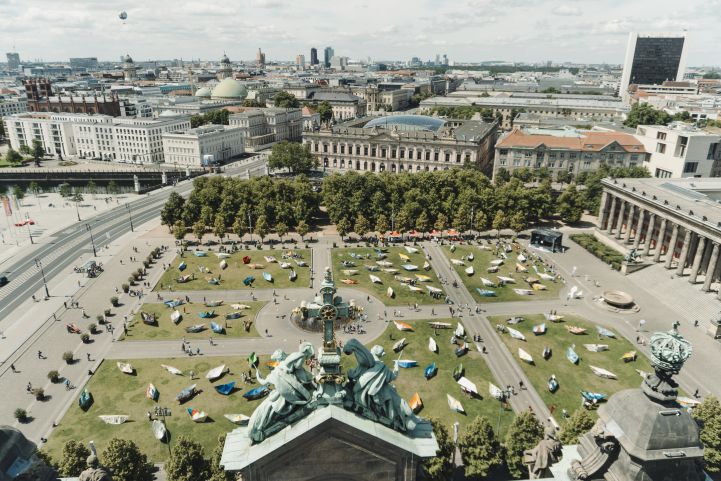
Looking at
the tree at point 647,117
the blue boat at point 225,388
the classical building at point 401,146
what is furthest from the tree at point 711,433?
the tree at point 647,117

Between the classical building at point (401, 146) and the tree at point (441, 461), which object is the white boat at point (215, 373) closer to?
the tree at point (441, 461)

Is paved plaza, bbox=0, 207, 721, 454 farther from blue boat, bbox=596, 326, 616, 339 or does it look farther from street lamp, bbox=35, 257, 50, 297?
blue boat, bbox=596, 326, 616, 339

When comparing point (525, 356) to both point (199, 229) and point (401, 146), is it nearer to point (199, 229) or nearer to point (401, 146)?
point (199, 229)

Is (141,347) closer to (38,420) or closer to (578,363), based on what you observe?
(38,420)

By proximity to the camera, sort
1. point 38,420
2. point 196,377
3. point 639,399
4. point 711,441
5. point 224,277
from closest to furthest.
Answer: point 639,399
point 711,441
point 38,420
point 196,377
point 224,277

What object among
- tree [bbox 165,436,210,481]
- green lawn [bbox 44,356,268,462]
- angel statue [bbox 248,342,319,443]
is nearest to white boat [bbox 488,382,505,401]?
green lawn [bbox 44,356,268,462]

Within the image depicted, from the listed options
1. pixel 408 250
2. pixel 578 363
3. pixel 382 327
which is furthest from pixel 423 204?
pixel 578 363
